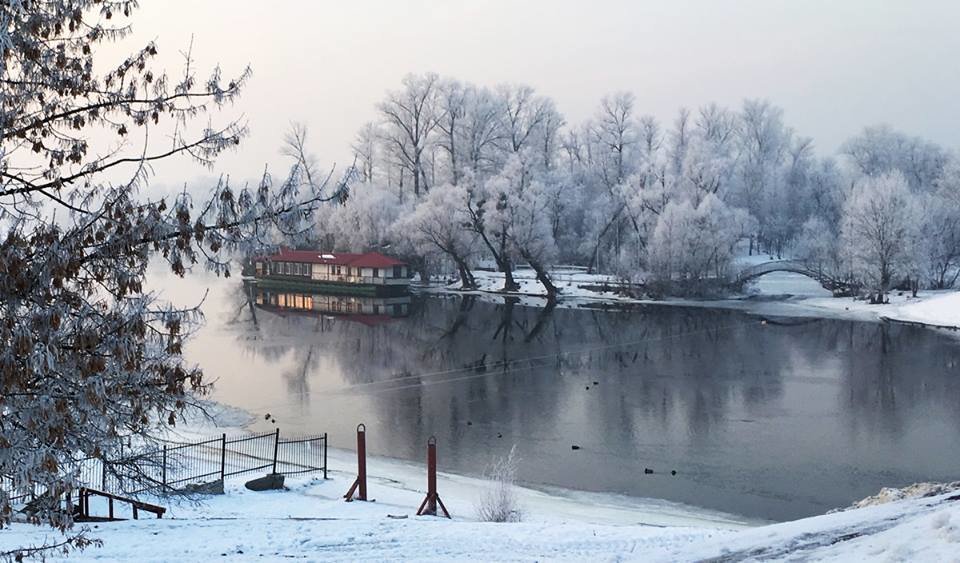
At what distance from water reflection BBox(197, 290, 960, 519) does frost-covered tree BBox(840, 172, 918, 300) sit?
11102mm

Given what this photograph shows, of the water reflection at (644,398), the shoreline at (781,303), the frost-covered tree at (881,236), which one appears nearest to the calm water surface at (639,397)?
the water reflection at (644,398)

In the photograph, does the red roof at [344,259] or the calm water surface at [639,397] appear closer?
the calm water surface at [639,397]

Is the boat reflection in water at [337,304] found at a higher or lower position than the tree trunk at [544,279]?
lower

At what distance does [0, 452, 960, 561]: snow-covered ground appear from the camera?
25.3 ft

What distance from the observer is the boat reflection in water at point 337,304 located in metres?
51.1

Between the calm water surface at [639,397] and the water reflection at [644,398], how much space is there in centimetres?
7

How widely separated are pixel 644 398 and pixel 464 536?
16.8 metres

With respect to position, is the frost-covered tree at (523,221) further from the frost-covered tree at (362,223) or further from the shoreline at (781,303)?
the frost-covered tree at (362,223)

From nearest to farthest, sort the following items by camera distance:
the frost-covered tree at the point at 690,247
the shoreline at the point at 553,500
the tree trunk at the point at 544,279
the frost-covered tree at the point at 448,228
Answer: the shoreline at the point at 553,500
the frost-covered tree at the point at 690,247
the tree trunk at the point at 544,279
the frost-covered tree at the point at 448,228

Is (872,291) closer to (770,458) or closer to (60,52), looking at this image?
(770,458)

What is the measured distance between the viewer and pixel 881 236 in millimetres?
54938

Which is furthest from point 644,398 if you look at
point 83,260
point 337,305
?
point 337,305

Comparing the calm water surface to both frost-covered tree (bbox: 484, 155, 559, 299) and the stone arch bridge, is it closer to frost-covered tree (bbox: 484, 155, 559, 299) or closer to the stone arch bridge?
the stone arch bridge

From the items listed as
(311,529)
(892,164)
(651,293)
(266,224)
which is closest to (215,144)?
(266,224)
